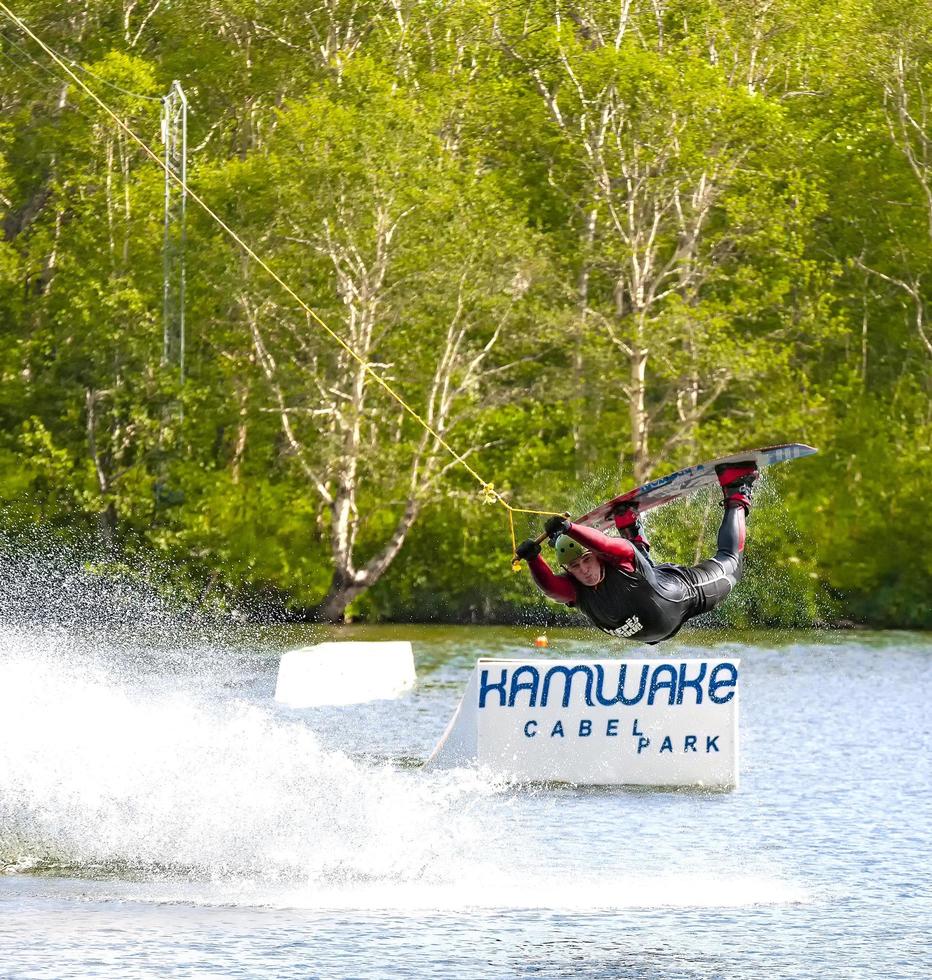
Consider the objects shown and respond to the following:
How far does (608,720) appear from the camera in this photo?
1902cm

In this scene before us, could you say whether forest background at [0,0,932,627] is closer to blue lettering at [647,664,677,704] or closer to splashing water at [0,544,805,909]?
splashing water at [0,544,805,909]

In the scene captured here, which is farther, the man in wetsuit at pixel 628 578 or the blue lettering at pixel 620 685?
the blue lettering at pixel 620 685

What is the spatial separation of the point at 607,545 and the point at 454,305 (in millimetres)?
30542

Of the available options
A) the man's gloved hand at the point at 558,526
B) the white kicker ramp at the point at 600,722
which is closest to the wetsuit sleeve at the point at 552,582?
the man's gloved hand at the point at 558,526

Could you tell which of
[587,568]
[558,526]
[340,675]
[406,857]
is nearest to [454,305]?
[340,675]

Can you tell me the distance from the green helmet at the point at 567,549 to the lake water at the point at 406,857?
2364mm

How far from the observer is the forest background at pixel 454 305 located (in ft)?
144

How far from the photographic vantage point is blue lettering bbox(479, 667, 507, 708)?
738 inches

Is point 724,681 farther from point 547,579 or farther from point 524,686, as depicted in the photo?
point 547,579

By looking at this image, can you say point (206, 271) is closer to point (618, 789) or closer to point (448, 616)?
point (448, 616)

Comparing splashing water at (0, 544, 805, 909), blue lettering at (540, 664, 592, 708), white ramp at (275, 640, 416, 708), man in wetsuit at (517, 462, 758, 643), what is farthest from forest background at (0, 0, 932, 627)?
man in wetsuit at (517, 462, 758, 643)

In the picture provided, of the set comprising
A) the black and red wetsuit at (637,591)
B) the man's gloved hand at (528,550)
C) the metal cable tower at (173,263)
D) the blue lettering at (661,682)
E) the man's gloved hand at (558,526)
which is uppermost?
the metal cable tower at (173,263)

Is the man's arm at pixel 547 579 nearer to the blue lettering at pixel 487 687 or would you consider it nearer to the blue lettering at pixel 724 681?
the blue lettering at pixel 487 687

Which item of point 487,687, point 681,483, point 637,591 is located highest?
point 681,483
